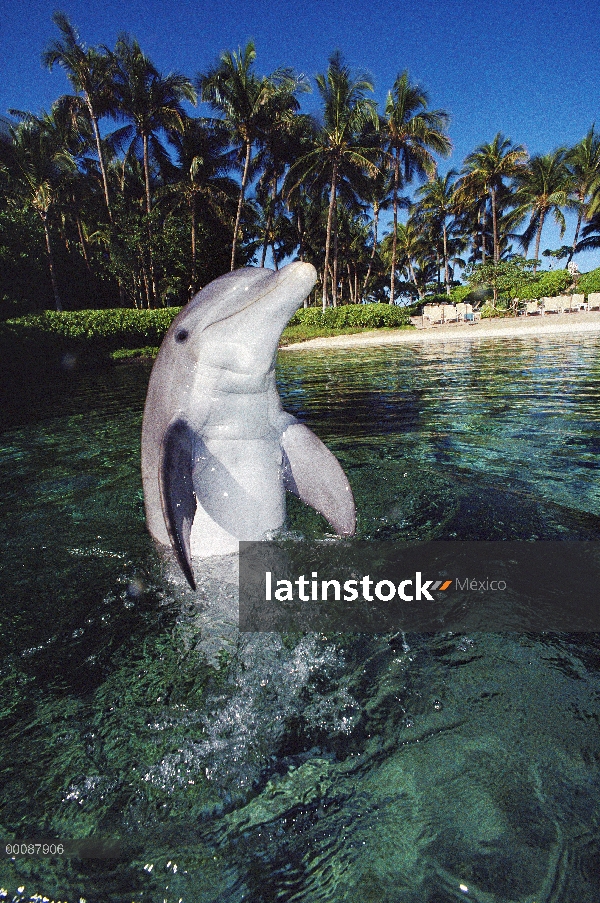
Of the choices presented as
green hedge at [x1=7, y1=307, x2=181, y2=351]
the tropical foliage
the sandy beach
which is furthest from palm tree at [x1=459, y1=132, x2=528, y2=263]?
green hedge at [x1=7, y1=307, x2=181, y2=351]

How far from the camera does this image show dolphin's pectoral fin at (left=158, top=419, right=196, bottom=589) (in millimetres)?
2383

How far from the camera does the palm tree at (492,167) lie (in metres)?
41.2

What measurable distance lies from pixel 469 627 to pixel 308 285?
1.95 metres

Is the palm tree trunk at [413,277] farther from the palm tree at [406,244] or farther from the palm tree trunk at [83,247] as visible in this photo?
the palm tree trunk at [83,247]

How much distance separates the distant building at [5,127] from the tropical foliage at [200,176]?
1.31 meters

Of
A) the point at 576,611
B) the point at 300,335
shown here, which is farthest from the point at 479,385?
the point at 300,335

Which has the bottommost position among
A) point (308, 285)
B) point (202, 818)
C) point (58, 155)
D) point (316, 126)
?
point (202, 818)

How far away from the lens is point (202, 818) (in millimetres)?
1663

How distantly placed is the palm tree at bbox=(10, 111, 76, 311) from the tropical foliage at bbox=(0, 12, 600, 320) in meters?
0.11

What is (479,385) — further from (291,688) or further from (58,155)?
(58,155)

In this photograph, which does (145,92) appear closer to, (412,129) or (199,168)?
(199,168)

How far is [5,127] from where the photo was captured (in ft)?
109

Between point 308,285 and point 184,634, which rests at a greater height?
point 308,285

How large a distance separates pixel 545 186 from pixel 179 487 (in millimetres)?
50338
